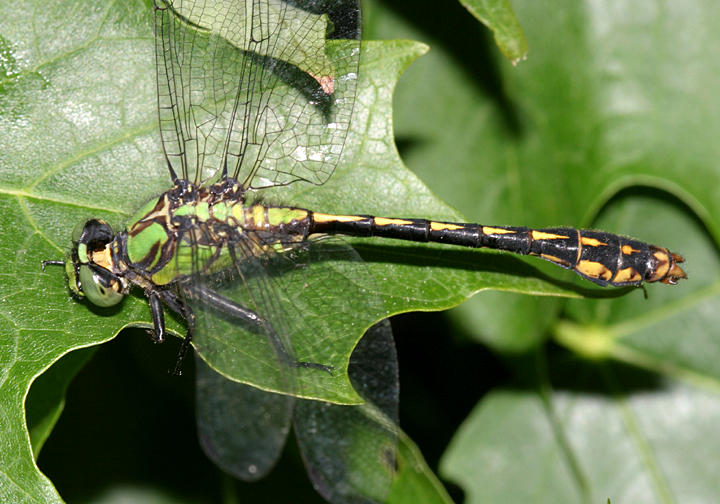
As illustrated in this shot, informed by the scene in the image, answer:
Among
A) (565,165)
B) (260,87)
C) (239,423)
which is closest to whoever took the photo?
(239,423)

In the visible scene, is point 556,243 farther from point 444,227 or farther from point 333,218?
point 333,218

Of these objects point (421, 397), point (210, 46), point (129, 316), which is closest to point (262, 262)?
point (129, 316)

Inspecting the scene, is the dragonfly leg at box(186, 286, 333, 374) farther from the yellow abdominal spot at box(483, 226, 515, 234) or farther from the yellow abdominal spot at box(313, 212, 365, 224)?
the yellow abdominal spot at box(483, 226, 515, 234)

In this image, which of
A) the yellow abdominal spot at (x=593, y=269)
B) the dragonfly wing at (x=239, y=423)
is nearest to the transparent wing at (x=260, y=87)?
the dragonfly wing at (x=239, y=423)

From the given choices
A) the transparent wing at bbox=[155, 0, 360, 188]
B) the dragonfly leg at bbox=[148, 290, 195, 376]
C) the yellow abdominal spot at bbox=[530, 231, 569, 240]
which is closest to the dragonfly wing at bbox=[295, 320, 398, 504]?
the dragonfly leg at bbox=[148, 290, 195, 376]

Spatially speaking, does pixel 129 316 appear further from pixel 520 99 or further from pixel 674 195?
pixel 674 195

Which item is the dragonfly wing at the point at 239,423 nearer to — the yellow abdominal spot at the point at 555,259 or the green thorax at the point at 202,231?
the green thorax at the point at 202,231

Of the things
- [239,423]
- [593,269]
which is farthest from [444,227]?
[239,423]

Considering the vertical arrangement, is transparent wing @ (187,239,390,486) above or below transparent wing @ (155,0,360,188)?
below
